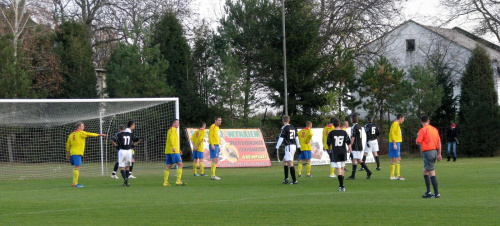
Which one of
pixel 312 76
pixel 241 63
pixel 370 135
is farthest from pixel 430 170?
pixel 241 63

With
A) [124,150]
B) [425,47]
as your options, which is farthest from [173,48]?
[425,47]

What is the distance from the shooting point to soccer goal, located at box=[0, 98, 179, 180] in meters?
25.6

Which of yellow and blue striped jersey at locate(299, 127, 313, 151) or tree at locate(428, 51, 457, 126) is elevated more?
tree at locate(428, 51, 457, 126)

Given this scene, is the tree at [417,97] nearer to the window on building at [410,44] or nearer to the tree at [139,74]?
the tree at [139,74]

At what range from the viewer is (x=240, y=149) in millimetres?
30703

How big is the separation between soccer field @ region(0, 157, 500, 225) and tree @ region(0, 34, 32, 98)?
1915cm

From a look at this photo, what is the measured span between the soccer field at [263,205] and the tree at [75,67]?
21297 millimetres

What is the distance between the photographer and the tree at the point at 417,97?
40.1m

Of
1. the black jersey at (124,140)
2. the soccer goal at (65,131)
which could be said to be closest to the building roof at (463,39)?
the soccer goal at (65,131)

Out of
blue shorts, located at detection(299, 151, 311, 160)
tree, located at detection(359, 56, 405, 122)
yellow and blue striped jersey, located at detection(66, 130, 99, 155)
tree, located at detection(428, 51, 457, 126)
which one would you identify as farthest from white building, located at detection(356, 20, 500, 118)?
yellow and blue striped jersey, located at detection(66, 130, 99, 155)

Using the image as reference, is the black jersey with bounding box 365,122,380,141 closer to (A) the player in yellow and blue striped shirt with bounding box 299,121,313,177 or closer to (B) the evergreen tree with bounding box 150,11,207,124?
(A) the player in yellow and blue striped shirt with bounding box 299,121,313,177

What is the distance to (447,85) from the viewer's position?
1747 inches

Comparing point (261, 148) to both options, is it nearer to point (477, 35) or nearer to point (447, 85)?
point (447, 85)

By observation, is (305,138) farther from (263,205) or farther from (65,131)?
(65,131)
